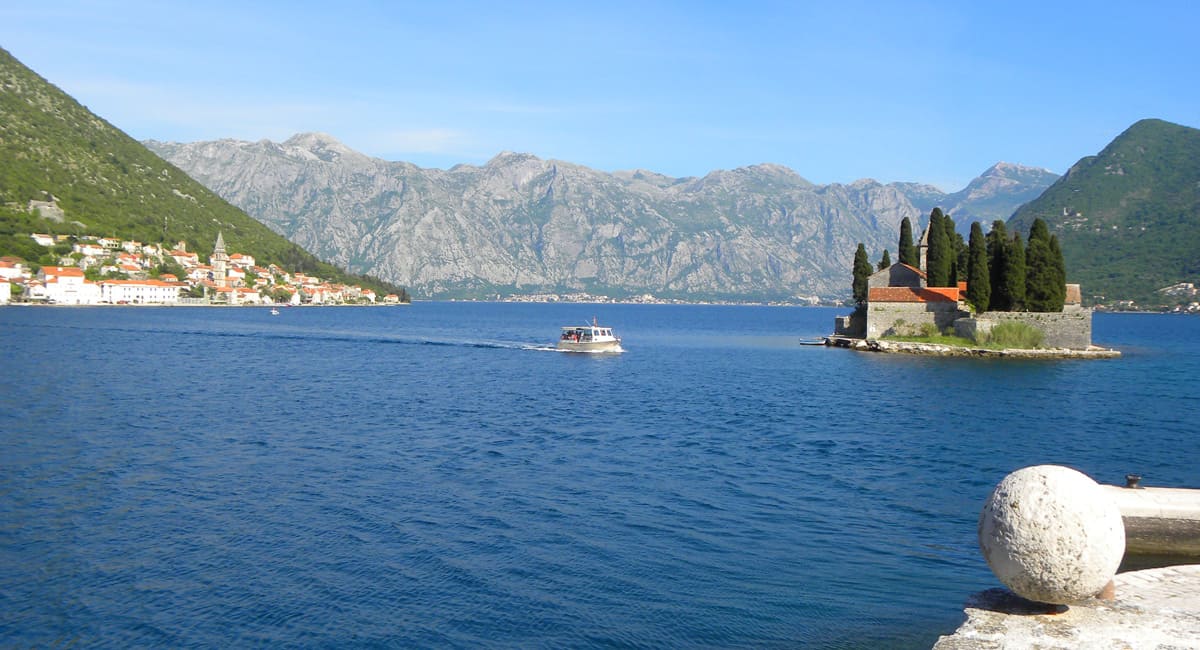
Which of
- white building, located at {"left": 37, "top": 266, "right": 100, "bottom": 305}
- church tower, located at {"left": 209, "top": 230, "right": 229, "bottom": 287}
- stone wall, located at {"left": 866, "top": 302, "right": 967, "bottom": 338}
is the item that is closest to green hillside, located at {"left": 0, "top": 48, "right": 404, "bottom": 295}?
church tower, located at {"left": 209, "top": 230, "right": 229, "bottom": 287}

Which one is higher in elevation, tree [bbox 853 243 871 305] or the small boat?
tree [bbox 853 243 871 305]

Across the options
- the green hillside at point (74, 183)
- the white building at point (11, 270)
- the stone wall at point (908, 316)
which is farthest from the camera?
the green hillside at point (74, 183)

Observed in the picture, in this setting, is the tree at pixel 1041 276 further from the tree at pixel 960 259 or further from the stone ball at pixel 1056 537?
the stone ball at pixel 1056 537

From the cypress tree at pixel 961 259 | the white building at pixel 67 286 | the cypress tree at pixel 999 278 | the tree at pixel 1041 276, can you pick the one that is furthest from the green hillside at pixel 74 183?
the tree at pixel 1041 276

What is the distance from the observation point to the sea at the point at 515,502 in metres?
12.6

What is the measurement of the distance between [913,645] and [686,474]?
37.0 ft

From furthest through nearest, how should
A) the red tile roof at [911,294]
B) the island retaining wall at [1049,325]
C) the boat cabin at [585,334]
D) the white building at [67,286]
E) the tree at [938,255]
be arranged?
the white building at [67,286] < the boat cabin at [585,334] < the tree at [938,255] < the red tile roof at [911,294] < the island retaining wall at [1049,325]

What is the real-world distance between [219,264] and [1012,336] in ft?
493

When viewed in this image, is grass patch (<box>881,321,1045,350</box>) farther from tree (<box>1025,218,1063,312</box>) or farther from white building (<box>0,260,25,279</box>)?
white building (<box>0,260,25,279</box>)

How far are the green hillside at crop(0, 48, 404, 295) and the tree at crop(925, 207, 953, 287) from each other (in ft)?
437

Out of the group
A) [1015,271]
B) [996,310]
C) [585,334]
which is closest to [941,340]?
[996,310]

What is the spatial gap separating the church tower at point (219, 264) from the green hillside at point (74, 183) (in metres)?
5.18

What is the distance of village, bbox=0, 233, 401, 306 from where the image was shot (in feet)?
429

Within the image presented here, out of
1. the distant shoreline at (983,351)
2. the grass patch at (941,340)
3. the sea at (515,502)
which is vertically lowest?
the sea at (515,502)
